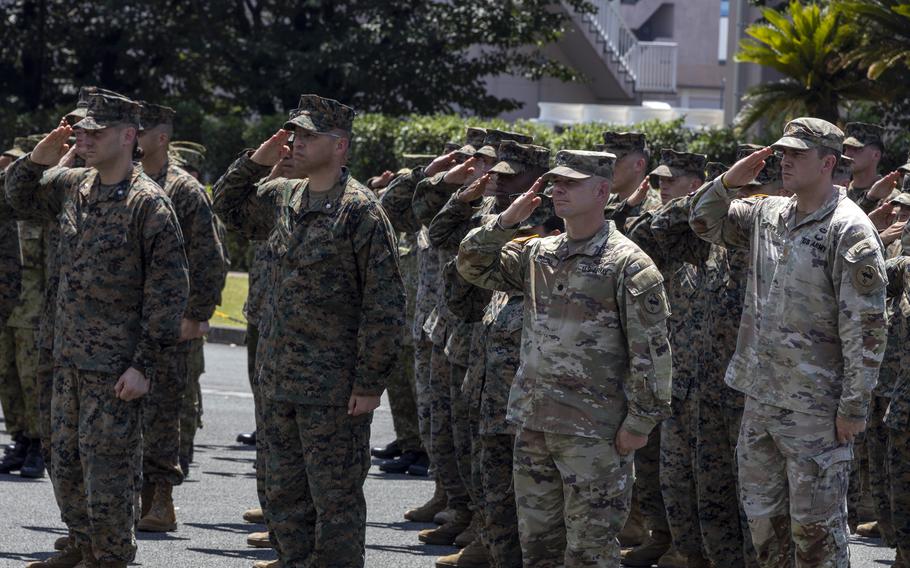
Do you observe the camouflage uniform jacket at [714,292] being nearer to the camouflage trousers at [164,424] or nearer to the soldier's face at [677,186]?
the soldier's face at [677,186]

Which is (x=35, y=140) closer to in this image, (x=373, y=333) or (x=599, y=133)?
(x=373, y=333)

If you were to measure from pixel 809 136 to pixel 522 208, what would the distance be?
1324 millimetres

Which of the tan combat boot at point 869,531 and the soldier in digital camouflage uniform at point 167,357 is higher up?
the soldier in digital camouflage uniform at point 167,357

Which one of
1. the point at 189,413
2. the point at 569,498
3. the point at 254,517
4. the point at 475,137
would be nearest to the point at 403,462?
the point at 189,413

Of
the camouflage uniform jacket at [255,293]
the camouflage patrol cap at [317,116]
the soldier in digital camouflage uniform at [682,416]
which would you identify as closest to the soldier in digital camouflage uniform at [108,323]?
the camouflage patrol cap at [317,116]

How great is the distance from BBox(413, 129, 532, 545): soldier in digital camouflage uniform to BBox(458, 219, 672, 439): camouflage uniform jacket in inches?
62.1

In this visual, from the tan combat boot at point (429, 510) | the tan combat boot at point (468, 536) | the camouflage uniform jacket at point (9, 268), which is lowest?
the tan combat boot at point (429, 510)

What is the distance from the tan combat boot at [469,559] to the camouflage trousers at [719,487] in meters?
1.30

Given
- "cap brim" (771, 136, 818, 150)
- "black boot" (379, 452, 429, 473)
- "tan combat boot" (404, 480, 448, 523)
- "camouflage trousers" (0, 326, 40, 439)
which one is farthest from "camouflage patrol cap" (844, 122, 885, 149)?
"camouflage trousers" (0, 326, 40, 439)

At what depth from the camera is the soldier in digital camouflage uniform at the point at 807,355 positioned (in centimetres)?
687

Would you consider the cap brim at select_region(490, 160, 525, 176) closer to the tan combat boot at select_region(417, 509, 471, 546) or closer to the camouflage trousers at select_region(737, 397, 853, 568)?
the camouflage trousers at select_region(737, 397, 853, 568)

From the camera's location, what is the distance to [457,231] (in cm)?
877

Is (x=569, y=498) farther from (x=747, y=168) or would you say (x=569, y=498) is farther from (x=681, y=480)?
(x=681, y=480)

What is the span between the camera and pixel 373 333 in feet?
24.0
